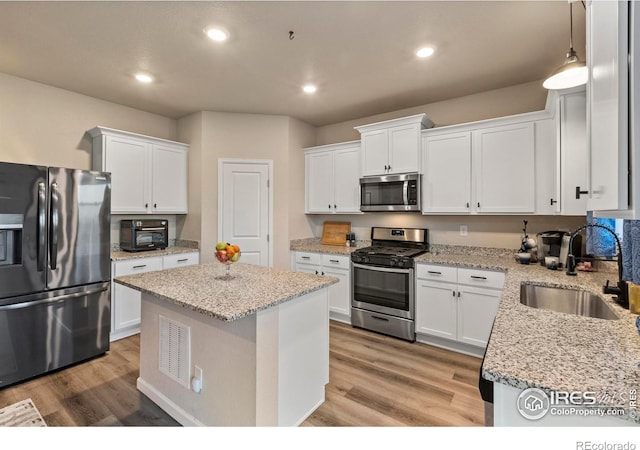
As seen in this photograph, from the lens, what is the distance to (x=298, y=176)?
4.33 metres

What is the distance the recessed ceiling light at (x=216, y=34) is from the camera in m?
2.21

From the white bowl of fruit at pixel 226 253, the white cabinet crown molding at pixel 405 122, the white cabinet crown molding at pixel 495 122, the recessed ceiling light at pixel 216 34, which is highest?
the recessed ceiling light at pixel 216 34

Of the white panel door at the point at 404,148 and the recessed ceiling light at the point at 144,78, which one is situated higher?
the recessed ceiling light at the point at 144,78

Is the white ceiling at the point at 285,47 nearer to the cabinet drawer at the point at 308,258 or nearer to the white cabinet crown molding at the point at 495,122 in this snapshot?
the white cabinet crown molding at the point at 495,122

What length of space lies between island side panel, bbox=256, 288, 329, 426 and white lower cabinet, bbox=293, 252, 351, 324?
60.7 inches

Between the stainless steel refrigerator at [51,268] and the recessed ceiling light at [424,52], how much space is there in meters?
3.16

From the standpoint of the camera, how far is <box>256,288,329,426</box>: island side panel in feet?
5.38

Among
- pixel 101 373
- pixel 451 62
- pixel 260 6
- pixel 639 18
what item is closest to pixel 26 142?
pixel 101 373

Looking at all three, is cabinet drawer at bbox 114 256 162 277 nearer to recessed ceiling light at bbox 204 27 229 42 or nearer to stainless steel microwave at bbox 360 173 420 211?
recessed ceiling light at bbox 204 27 229 42

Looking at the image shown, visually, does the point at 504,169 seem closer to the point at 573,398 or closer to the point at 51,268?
the point at 573,398

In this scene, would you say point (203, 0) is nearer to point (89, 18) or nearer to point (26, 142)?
point (89, 18)

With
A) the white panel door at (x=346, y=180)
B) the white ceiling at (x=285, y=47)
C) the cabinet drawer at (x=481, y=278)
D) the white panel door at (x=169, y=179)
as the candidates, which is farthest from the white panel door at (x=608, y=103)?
the white panel door at (x=169, y=179)

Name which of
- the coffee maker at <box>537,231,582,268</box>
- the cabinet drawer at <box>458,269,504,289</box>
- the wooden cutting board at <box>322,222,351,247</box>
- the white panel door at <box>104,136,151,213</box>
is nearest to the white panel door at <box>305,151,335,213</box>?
the wooden cutting board at <box>322,222,351,247</box>

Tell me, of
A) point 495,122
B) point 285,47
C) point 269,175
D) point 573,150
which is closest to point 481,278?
point 573,150
